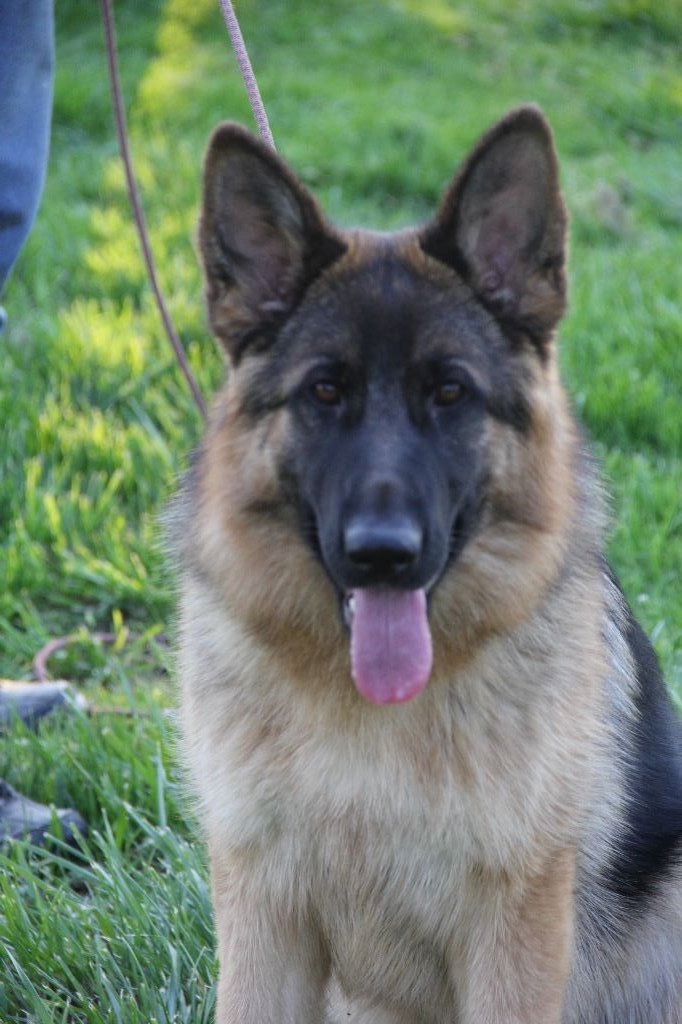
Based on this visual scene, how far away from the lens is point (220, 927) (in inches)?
108

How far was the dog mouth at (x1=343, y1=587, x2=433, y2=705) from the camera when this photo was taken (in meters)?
2.49

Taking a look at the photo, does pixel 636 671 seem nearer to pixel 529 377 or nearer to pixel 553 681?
pixel 553 681

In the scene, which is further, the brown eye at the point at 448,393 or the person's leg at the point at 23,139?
the person's leg at the point at 23,139

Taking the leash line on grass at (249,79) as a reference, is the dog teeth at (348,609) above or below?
below

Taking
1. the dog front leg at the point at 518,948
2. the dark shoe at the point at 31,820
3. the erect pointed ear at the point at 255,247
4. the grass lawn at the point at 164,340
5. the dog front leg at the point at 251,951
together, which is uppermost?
the erect pointed ear at the point at 255,247

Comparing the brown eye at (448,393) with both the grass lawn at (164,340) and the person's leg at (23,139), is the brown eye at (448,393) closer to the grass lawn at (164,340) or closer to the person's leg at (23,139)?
the grass lawn at (164,340)

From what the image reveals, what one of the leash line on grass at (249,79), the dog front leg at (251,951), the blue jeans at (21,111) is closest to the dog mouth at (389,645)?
the dog front leg at (251,951)

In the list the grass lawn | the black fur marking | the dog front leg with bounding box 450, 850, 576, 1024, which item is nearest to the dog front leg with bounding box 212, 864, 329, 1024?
the grass lawn

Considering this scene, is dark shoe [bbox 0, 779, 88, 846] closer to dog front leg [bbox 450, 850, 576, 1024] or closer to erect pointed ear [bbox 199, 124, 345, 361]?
dog front leg [bbox 450, 850, 576, 1024]

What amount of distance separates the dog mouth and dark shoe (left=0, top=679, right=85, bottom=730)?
1759 mm

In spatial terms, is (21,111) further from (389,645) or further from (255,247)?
(389,645)

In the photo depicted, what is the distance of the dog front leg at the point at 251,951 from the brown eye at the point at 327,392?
987mm

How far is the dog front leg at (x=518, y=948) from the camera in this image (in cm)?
258

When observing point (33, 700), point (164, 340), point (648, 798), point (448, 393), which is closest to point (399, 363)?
point (448, 393)
